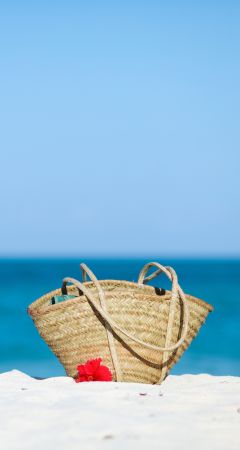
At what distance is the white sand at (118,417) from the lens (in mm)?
3254

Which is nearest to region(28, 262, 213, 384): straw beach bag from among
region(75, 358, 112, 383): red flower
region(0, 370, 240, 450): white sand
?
region(75, 358, 112, 383): red flower

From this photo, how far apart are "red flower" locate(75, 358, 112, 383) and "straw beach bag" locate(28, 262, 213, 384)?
141 millimetres

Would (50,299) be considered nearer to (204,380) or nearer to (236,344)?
(204,380)

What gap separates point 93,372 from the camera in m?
4.91

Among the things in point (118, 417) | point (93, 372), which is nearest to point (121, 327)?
point (93, 372)

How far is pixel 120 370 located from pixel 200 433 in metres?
1.75

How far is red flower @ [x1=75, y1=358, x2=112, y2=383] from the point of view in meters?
4.90

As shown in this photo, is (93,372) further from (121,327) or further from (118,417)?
(118,417)

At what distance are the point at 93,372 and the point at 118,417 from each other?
4.19 ft

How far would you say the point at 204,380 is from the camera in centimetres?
532

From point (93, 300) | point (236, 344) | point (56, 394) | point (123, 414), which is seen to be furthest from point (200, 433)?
point (236, 344)

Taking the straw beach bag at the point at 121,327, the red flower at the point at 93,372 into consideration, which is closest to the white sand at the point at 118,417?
the red flower at the point at 93,372

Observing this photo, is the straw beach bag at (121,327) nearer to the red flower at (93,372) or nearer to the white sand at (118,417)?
the red flower at (93,372)

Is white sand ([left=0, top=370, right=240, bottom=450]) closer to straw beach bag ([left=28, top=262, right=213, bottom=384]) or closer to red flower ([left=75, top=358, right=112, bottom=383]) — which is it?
red flower ([left=75, top=358, right=112, bottom=383])
